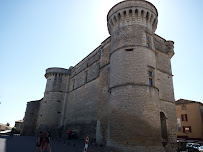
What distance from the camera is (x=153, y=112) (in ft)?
32.1

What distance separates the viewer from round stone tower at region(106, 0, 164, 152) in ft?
30.0

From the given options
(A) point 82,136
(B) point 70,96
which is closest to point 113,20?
(A) point 82,136

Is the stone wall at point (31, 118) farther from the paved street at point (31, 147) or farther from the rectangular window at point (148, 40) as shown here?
the rectangular window at point (148, 40)

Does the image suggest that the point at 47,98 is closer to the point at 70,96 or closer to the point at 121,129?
the point at 70,96

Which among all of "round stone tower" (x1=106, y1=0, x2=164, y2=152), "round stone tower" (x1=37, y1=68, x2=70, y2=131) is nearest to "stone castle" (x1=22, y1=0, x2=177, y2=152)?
"round stone tower" (x1=106, y1=0, x2=164, y2=152)

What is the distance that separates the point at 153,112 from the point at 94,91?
922 cm

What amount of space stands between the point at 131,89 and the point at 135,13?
20.4 ft

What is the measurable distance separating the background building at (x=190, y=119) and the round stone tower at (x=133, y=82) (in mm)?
18284

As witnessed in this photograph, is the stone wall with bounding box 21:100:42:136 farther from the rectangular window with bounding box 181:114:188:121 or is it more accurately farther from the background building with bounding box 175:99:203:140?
the rectangular window with bounding box 181:114:188:121

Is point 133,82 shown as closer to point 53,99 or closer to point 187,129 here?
point 53,99

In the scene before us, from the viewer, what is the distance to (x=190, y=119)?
81.6 ft

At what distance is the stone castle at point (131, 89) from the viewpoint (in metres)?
9.34

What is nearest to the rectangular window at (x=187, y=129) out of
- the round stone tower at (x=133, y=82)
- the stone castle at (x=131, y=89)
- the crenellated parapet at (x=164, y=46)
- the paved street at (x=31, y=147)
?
the stone castle at (x=131, y=89)

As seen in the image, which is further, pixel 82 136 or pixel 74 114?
pixel 74 114
